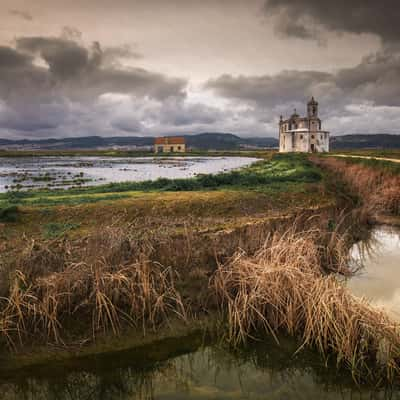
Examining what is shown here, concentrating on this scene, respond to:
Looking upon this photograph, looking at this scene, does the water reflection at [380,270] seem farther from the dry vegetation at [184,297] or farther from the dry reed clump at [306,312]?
the dry reed clump at [306,312]

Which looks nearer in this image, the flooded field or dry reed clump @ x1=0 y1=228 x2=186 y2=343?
dry reed clump @ x1=0 y1=228 x2=186 y2=343

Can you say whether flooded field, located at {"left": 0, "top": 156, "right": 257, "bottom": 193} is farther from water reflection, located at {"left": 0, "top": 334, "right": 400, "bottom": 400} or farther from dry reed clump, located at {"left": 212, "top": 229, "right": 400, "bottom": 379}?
water reflection, located at {"left": 0, "top": 334, "right": 400, "bottom": 400}

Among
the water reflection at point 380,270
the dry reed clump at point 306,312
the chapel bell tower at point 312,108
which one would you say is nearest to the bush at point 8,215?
the dry reed clump at point 306,312

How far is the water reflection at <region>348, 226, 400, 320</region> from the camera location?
32.3 ft

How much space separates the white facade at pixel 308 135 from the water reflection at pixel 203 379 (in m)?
95.3

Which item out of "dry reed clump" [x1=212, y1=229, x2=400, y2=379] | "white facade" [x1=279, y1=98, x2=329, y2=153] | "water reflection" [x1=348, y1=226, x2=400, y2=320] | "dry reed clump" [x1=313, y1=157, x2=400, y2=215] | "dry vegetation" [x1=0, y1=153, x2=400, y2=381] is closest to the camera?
"dry reed clump" [x1=212, y1=229, x2=400, y2=379]

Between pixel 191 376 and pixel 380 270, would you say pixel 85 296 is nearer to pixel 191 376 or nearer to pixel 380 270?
pixel 191 376

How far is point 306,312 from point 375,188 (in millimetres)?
18961

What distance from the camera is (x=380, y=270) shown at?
12.2 m

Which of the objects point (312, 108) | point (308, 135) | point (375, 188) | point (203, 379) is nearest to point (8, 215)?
point (203, 379)

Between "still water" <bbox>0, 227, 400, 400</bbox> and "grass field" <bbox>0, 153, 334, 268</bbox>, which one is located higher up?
"grass field" <bbox>0, 153, 334, 268</bbox>

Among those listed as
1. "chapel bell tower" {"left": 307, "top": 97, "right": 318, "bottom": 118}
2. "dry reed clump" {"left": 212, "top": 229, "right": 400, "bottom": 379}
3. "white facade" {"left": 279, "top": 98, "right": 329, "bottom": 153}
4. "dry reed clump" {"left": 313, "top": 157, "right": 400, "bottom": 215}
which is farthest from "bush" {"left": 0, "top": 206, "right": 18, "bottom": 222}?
"chapel bell tower" {"left": 307, "top": 97, "right": 318, "bottom": 118}

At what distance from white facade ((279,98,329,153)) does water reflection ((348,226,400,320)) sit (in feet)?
276

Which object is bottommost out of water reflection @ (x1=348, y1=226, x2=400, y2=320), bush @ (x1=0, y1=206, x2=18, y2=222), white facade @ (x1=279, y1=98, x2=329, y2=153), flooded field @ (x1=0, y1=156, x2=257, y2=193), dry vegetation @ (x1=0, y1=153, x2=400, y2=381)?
water reflection @ (x1=348, y1=226, x2=400, y2=320)
